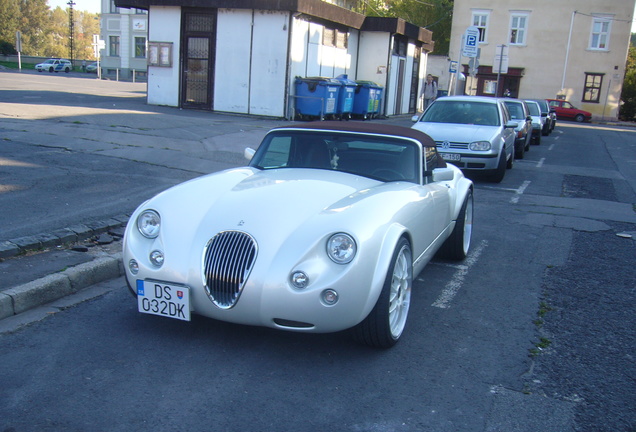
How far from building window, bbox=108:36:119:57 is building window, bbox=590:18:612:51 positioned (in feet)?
148

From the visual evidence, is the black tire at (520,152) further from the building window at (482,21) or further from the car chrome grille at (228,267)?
the building window at (482,21)

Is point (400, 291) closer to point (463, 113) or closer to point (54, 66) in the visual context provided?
point (463, 113)

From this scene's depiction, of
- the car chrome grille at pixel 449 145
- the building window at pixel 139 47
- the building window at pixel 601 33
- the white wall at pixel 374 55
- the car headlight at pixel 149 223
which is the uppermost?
the building window at pixel 601 33

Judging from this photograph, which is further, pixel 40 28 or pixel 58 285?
pixel 40 28

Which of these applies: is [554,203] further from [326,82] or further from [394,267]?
[326,82]

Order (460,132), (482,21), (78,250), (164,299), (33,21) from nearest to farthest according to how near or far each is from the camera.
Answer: (164,299)
(78,250)
(460,132)
(482,21)
(33,21)

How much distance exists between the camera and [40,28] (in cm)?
10475

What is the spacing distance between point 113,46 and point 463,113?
58.2m

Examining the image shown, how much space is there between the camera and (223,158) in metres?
11.3

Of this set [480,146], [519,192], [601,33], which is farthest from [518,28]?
[519,192]

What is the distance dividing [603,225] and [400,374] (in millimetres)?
6025

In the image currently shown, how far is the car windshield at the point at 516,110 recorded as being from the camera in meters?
17.2

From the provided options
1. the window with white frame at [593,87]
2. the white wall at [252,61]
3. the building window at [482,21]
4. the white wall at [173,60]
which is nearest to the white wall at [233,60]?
the white wall at [252,61]

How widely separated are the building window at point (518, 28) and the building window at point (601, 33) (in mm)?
5031
